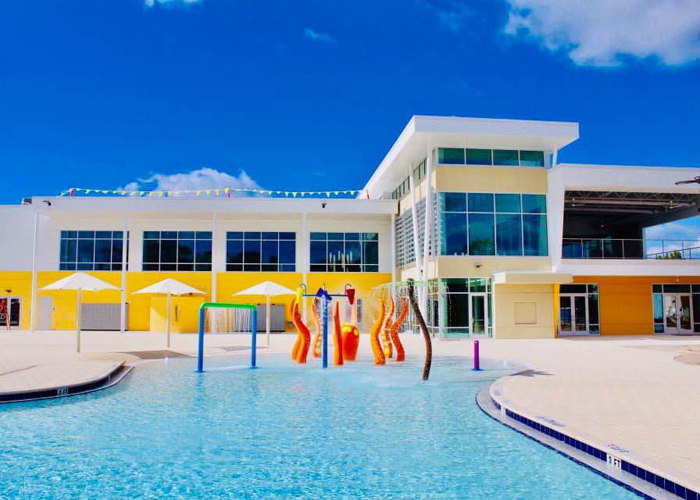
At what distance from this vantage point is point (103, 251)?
32312mm

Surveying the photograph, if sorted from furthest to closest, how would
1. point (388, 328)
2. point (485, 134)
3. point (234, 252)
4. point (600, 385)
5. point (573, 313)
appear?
point (234, 252) → point (573, 313) → point (485, 134) → point (388, 328) → point (600, 385)

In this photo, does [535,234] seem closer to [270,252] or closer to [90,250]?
[270,252]

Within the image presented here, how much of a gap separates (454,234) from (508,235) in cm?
246

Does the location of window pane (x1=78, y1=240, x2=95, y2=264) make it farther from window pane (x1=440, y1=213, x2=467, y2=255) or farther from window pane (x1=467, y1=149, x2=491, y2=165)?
window pane (x1=467, y1=149, x2=491, y2=165)

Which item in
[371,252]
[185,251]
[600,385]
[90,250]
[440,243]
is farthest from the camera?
[371,252]

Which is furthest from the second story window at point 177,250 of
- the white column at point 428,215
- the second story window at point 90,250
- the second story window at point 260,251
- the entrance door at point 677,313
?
the entrance door at point 677,313

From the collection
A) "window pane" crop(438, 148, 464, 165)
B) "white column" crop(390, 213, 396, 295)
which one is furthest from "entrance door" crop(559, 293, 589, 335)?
"white column" crop(390, 213, 396, 295)

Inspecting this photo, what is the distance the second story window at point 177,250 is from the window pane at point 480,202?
14930 millimetres

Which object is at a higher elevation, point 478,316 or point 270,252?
point 270,252

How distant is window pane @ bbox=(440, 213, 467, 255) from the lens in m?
25.2

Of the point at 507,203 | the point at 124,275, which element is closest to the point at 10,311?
the point at 124,275

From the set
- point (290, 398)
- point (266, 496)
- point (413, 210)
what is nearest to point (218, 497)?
point (266, 496)

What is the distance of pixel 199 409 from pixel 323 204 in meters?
22.7

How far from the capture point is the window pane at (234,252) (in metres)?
32.6
